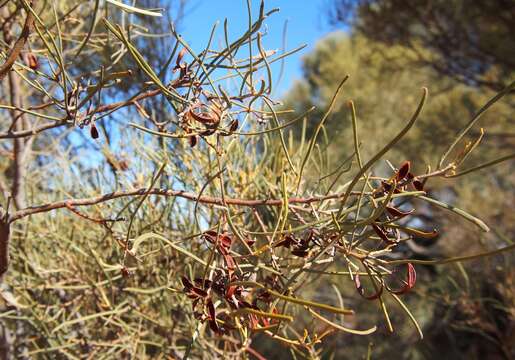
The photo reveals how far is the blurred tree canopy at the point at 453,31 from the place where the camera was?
3.81m

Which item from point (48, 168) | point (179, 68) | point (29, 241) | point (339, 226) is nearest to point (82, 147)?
point (48, 168)

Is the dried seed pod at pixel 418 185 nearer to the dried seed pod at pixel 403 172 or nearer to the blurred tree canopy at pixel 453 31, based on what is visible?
the dried seed pod at pixel 403 172

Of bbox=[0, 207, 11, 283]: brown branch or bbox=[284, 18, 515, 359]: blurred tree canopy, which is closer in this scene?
bbox=[0, 207, 11, 283]: brown branch

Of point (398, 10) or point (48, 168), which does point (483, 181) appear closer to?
point (398, 10)

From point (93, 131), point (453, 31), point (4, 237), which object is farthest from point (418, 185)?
point (453, 31)

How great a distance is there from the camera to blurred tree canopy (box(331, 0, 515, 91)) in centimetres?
381

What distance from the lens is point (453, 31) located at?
4.03m

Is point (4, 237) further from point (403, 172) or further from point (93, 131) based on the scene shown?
point (403, 172)

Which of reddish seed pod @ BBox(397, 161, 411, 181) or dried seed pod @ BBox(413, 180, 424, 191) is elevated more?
reddish seed pod @ BBox(397, 161, 411, 181)

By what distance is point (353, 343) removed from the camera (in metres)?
5.70

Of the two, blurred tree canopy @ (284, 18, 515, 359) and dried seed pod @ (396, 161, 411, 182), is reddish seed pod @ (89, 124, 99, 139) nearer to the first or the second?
dried seed pod @ (396, 161, 411, 182)

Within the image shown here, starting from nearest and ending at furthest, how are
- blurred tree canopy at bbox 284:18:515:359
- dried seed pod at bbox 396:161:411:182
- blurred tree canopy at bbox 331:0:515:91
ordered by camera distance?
dried seed pod at bbox 396:161:411:182 < blurred tree canopy at bbox 331:0:515:91 < blurred tree canopy at bbox 284:18:515:359

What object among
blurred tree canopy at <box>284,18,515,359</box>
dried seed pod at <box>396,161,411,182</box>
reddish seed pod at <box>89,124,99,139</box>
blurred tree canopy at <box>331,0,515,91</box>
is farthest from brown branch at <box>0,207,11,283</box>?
blurred tree canopy at <box>331,0,515,91</box>

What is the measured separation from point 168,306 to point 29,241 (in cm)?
35
